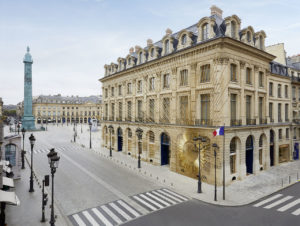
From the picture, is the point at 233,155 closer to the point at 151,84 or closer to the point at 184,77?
the point at 184,77

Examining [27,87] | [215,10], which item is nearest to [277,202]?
[215,10]

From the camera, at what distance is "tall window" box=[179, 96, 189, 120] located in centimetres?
2247

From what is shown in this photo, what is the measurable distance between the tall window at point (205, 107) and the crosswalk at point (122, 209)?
8.73 metres

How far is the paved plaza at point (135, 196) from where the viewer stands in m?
13.0

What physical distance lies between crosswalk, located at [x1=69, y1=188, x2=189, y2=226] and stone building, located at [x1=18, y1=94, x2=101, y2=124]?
112351mm

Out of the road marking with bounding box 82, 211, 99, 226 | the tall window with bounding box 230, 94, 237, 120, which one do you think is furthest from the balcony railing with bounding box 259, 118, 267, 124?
the road marking with bounding box 82, 211, 99, 226

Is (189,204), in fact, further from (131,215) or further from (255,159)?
(255,159)

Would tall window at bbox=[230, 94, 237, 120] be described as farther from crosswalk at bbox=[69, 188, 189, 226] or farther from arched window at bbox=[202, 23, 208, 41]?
crosswalk at bbox=[69, 188, 189, 226]

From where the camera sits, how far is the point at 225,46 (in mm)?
19062

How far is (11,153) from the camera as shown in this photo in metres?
20.0

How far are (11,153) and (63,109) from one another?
11155 cm

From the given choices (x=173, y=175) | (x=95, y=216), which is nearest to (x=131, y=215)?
(x=95, y=216)

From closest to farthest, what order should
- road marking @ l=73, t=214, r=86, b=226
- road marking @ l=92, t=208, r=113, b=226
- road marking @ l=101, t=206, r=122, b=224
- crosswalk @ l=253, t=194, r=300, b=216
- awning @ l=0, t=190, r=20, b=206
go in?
awning @ l=0, t=190, r=20, b=206
road marking @ l=73, t=214, r=86, b=226
road marking @ l=92, t=208, r=113, b=226
road marking @ l=101, t=206, r=122, b=224
crosswalk @ l=253, t=194, r=300, b=216

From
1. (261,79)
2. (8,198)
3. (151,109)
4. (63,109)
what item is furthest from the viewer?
(63,109)
